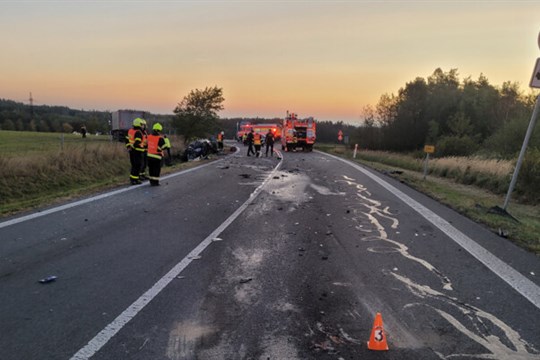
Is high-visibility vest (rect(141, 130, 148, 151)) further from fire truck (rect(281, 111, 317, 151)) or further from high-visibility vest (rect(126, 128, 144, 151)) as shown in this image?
fire truck (rect(281, 111, 317, 151))

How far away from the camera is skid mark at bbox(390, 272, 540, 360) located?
3.33 metres

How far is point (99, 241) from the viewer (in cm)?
630

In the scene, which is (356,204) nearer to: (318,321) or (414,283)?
(414,283)

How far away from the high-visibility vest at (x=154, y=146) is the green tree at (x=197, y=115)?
2432cm

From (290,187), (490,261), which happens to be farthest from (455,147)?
(490,261)

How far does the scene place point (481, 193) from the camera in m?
16.2

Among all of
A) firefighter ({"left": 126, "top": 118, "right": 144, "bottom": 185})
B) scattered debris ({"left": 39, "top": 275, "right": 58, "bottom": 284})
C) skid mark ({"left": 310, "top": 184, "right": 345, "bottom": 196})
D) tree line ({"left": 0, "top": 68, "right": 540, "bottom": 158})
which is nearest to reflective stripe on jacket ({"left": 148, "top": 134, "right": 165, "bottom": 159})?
firefighter ({"left": 126, "top": 118, "right": 144, "bottom": 185})

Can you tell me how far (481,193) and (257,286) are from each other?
14068 millimetres

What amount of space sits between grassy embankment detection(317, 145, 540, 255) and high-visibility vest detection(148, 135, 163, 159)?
7.80 metres

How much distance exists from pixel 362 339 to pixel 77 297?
273 cm

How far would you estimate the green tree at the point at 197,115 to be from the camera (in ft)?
120

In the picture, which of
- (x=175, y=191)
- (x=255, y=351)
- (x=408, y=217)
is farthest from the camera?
(x=175, y=191)

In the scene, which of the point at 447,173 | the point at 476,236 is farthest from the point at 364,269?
the point at 447,173

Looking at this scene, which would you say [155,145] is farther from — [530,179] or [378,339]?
[530,179]
